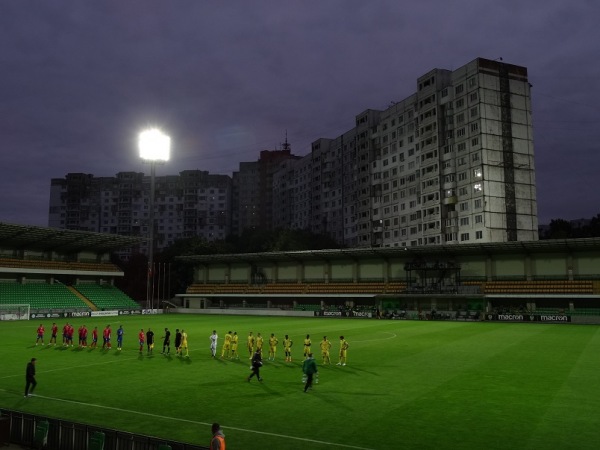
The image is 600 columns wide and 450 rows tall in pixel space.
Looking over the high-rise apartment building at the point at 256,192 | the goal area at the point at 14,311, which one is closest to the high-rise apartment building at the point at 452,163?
the goal area at the point at 14,311

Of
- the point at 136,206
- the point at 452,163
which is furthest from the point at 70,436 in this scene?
the point at 136,206

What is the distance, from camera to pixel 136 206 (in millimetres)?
186625

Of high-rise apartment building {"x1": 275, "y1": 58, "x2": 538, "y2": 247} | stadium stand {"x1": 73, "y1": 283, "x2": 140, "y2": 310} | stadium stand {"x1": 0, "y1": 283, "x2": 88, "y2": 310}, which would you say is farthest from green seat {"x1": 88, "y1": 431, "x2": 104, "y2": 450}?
high-rise apartment building {"x1": 275, "y1": 58, "x2": 538, "y2": 247}

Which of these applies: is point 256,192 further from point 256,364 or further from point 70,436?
point 70,436

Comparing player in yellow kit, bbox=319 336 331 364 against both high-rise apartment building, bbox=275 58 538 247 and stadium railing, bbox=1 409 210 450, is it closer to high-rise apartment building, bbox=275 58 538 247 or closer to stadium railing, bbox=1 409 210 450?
stadium railing, bbox=1 409 210 450

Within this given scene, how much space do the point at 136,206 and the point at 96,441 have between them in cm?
18463

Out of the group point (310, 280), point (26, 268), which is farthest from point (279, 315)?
point (26, 268)

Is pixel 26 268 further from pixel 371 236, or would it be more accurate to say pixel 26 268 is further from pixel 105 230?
pixel 105 230

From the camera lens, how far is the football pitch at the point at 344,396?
13.9 m

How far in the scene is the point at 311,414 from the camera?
53.2 ft

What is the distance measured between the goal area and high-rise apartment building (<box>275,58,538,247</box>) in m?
68.9

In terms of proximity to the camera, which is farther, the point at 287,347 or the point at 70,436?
the point at 287,347

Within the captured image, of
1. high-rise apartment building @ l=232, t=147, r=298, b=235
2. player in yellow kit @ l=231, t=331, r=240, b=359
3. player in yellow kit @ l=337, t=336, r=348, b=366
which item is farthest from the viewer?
high-rise apartment building @ l=232, t=147, r=298, b=235

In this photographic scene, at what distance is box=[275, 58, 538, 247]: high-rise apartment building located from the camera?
8512cm
